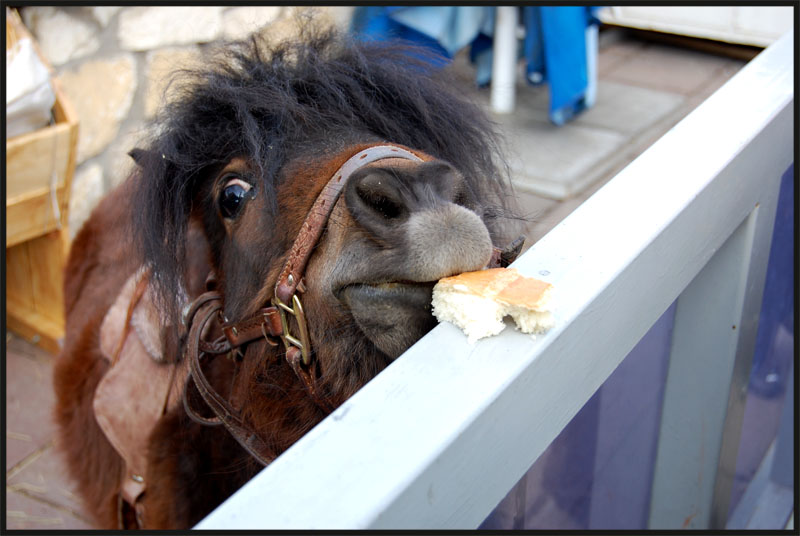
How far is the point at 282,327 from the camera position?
4.49 feet

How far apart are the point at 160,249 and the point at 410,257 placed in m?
0.84

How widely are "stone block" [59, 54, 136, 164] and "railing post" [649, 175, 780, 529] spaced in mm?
3016

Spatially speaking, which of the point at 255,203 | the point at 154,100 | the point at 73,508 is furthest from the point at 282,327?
the point at 154,100

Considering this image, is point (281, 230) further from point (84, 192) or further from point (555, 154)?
point (555, 154)

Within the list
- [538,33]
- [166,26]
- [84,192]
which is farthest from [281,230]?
[538,33]

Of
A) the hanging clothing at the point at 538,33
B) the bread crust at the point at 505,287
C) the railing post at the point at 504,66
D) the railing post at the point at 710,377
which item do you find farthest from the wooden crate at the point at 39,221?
the railing post at the point at 504,66

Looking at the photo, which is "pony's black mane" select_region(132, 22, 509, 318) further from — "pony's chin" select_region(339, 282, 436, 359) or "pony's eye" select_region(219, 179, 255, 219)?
"pony's chin" select_region(339, 282, 436, 359)

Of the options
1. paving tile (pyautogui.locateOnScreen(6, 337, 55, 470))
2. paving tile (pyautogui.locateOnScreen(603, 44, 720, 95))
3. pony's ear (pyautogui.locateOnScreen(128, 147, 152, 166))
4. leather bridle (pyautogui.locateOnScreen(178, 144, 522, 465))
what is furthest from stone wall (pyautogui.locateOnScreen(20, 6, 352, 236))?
paving tile (pyautogui.locateOnScreen(603, 44, 720, 95))

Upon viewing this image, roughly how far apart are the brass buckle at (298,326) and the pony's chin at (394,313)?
0.16 m

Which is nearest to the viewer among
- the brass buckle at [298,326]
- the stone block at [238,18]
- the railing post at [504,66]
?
the brass buckle at [298,326]

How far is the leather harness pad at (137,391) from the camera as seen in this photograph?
1.83 m

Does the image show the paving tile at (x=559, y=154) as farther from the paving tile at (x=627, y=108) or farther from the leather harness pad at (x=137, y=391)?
the leather harness pad at (x=137, y=391)

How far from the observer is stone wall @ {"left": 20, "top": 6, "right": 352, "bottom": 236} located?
3.32 metres

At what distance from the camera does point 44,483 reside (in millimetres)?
2947
